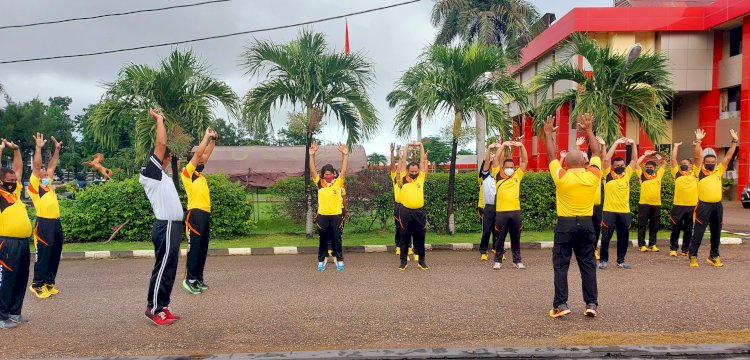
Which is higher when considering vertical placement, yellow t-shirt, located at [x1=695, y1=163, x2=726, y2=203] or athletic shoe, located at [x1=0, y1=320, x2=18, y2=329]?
yellow t-shirt, located at [x1=695, y1=163, x2=726, y2=203]

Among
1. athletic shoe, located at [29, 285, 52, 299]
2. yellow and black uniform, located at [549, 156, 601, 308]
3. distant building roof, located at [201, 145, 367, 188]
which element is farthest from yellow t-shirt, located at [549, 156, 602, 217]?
distant building roof, located at [201, 145, 367, 188]

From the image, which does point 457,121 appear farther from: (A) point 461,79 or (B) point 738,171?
(B) point 738,171

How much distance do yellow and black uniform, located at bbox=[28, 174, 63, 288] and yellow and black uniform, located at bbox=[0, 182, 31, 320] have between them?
114cm

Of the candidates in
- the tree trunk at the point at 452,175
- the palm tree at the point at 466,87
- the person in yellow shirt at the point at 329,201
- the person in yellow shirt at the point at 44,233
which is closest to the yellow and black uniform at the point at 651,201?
the palm tree at the point at 466,87

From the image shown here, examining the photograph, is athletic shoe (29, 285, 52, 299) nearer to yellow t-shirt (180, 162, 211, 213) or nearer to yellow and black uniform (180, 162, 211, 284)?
yellow and black uniform (180, 162, 211, 284)

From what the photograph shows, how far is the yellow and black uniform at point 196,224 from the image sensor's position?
7.55 meters

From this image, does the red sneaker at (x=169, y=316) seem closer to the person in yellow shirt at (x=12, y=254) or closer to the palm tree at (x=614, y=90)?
the person in yellow shirt at (x=12, y=254)

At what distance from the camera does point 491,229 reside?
402 inches

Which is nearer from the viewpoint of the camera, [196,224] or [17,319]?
[17,319]

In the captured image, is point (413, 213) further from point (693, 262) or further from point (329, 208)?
point (693, 262)

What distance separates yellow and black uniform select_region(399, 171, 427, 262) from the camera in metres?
9.09

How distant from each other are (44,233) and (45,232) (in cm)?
2

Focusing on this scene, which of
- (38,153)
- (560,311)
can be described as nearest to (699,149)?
(560,311)

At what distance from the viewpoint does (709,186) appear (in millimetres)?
9031
